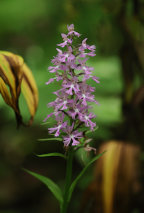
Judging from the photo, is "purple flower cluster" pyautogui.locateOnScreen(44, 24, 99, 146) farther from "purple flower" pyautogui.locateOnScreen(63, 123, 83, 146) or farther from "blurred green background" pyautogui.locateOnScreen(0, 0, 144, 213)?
"blurred green background" pyautogui.locateOnScreen(0, 0, 144, 213)

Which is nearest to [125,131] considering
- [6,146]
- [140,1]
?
[140,1]

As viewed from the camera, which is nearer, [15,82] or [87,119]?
[87,119]

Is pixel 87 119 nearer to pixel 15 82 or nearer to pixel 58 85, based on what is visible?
pixel 58 85

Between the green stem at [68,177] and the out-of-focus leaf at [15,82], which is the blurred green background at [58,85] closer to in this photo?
the green stem at [68,177]

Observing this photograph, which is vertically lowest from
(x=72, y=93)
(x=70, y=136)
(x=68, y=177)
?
(x=68, y=177)

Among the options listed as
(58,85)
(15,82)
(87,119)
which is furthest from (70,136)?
(15,82)

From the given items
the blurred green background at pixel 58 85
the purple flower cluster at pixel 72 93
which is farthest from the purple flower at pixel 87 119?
the blurred green background at pixel 58 85

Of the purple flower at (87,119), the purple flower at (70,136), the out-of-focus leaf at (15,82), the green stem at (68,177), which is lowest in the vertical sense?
the green stem at (68,177)
